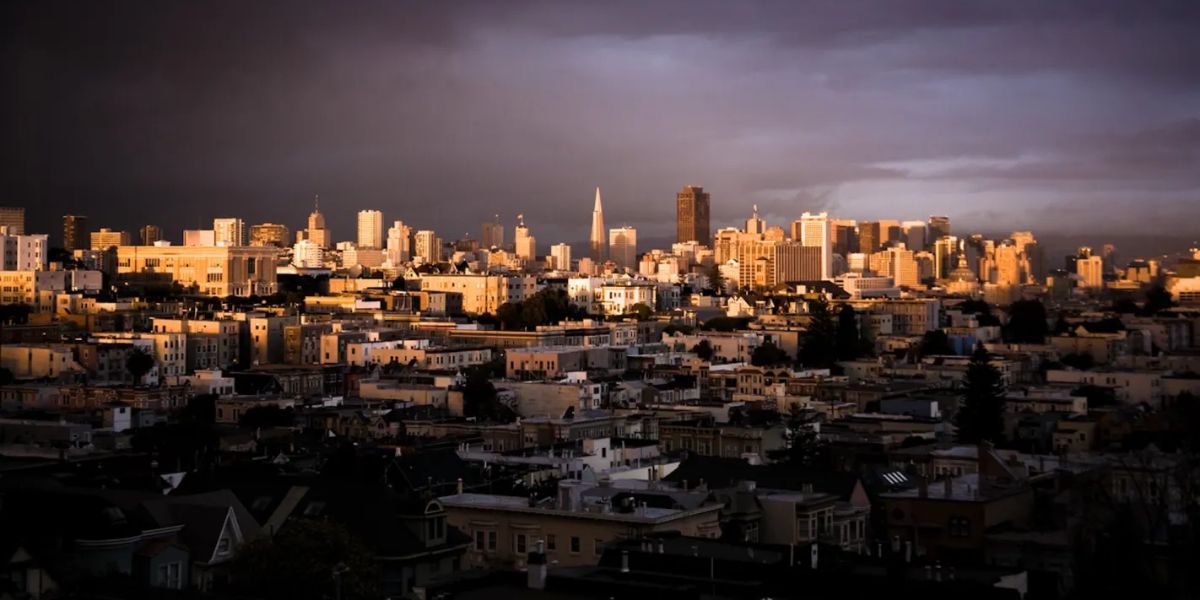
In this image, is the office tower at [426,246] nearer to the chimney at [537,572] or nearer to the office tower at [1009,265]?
the office tower at [1009,265]

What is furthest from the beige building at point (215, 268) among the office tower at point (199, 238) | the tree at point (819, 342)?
the tree at point (819, 342)

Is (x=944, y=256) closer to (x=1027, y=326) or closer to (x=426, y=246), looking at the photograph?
(x=426, y=246)

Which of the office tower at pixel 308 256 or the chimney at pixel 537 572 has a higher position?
the office tower at pixel 308 256

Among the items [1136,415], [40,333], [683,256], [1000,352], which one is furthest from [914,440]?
[683,256]

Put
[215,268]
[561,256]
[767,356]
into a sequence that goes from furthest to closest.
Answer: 1. [561,256]
2. [215,268]
3. [767,356]

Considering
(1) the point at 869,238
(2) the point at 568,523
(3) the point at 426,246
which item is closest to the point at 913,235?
(1) the point at 869,238
